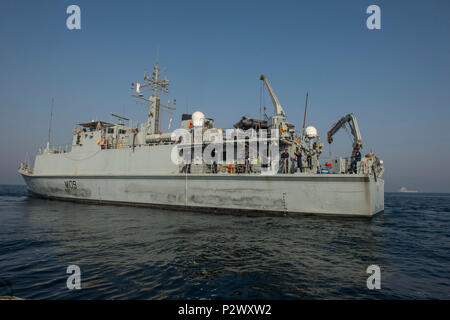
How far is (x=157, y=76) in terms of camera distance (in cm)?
2036

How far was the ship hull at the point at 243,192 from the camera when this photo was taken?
454 inches

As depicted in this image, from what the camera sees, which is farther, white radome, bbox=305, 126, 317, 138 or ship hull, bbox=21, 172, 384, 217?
white radome, bbox=305, 126, 317, 138

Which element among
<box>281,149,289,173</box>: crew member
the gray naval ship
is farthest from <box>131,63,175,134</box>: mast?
<box>281,149,289,173</box>: crew member

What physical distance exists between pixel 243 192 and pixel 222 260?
7.54 metres

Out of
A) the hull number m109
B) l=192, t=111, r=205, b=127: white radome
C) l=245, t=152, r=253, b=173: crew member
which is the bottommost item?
the hull number m109

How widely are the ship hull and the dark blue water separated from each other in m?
1.77

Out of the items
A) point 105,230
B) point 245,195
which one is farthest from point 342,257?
point 105,230

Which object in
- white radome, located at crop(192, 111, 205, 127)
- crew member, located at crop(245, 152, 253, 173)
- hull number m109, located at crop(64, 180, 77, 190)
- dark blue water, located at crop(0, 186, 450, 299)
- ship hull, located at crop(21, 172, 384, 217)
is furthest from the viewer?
hull number m109, located at crop(64, 180, 77, 190)

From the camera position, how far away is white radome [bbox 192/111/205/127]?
613 inches

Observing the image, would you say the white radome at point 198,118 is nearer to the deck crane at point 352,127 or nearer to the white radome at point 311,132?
the white radome at point 311,132

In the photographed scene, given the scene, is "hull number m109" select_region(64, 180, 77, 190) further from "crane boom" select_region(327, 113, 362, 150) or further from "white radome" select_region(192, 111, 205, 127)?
"crane boom" select_region(327, 113, 362, 150)

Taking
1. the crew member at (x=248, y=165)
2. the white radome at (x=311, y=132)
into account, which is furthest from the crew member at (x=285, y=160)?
the white radome at (x=311, y=132)
